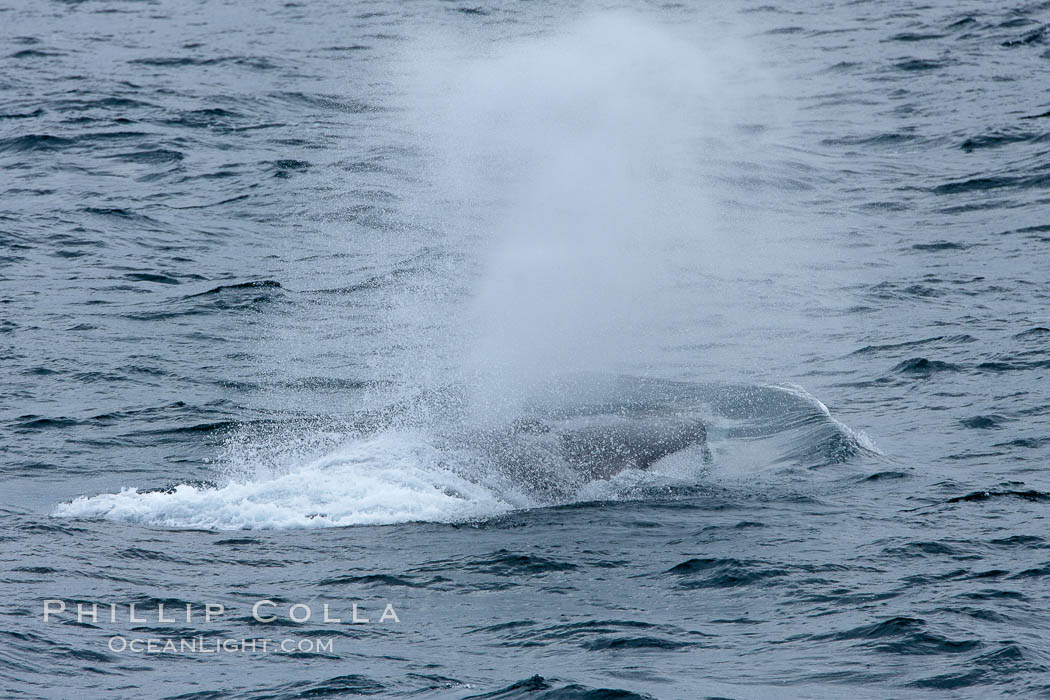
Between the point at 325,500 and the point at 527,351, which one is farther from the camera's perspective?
the point at 527,351

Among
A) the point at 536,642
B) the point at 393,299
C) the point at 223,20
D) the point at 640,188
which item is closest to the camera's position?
the point at 536,642

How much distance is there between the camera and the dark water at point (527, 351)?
11633 millimetres

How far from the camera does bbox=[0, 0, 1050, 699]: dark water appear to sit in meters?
11.6

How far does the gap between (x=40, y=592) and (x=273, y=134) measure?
76.7 feet

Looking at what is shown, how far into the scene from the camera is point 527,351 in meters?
21.0

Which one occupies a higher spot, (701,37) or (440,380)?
(701,37)

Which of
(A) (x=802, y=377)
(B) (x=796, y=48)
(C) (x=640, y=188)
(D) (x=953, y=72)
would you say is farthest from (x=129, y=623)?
(B) (x=796, y=48)

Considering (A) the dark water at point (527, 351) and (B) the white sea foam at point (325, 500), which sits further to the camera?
(B) the white sea foam at point (325, 500)

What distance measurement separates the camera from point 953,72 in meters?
38.0

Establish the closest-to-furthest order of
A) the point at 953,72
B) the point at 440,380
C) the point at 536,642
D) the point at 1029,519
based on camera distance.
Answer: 1. the point at 536,642
2. the point at 1029,519
3. the point at 440,380
4. the point at 953,72

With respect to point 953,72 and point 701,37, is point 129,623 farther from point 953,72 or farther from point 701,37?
point 701,37

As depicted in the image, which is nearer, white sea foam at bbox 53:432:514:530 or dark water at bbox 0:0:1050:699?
dark water at bbox 0:0:1050:699

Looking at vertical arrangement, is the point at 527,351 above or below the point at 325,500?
below

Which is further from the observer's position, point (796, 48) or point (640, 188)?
point (796, 48)
